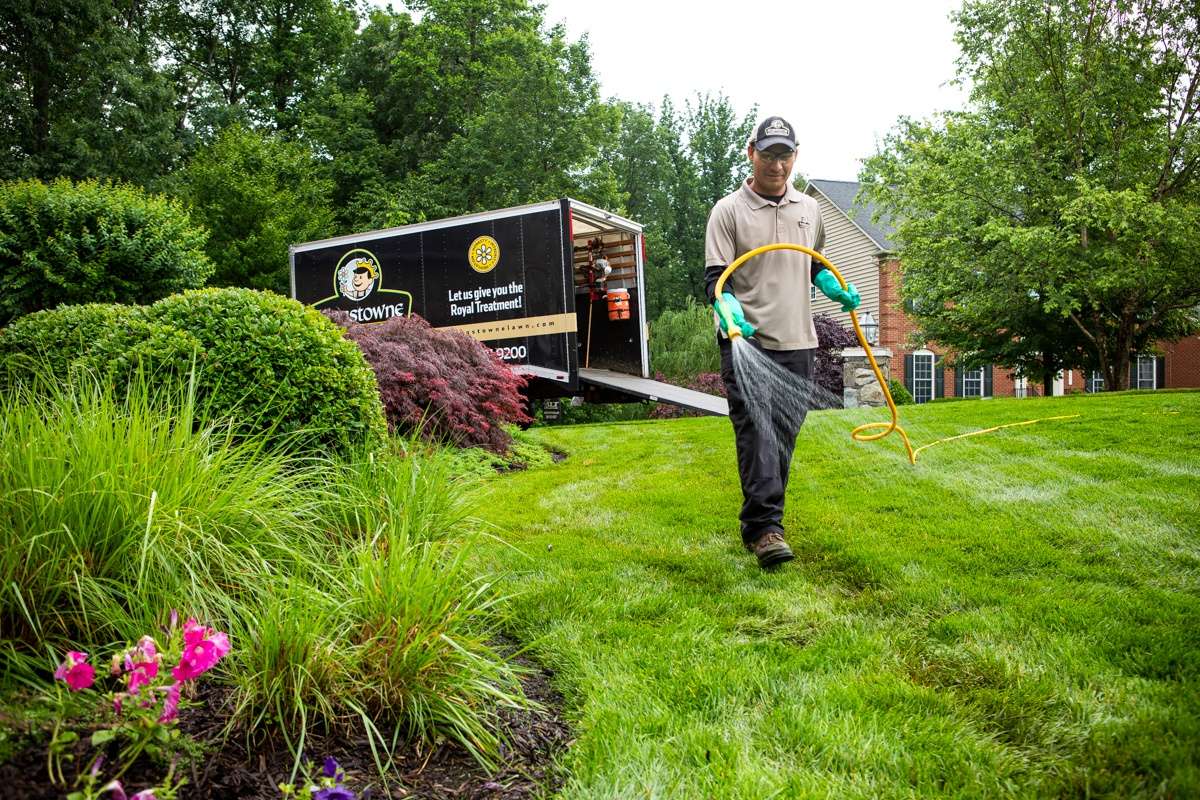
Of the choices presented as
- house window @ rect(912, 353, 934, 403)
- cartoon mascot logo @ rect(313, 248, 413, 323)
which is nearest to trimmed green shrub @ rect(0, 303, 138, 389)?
cartoon mascot logo @ rect(313, 248, 413, 323)

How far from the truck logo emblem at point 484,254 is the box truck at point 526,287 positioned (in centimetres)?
1

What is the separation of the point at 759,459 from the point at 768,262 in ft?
3.08

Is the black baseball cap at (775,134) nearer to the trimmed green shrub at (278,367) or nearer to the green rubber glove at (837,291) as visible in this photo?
the green rubber glove at (837,291)

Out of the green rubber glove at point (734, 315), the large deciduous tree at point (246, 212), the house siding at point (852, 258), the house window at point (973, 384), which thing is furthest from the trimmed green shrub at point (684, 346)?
the green rubber glove at point (734, 315)

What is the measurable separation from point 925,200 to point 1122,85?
3.53 m

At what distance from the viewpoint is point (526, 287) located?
403 inches

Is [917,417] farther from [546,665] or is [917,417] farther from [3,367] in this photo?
[3,367]

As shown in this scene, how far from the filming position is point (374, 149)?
22281 millimetres

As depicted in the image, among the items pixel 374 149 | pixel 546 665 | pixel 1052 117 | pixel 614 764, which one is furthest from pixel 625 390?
pixel 374 149

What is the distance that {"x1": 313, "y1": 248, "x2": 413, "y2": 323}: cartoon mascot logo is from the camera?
1113cm

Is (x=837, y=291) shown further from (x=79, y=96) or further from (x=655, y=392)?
(x=79, y=96)

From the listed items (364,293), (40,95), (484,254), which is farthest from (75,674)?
(40,95)

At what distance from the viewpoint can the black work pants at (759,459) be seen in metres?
3.52

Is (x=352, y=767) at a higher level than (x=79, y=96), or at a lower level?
lower
